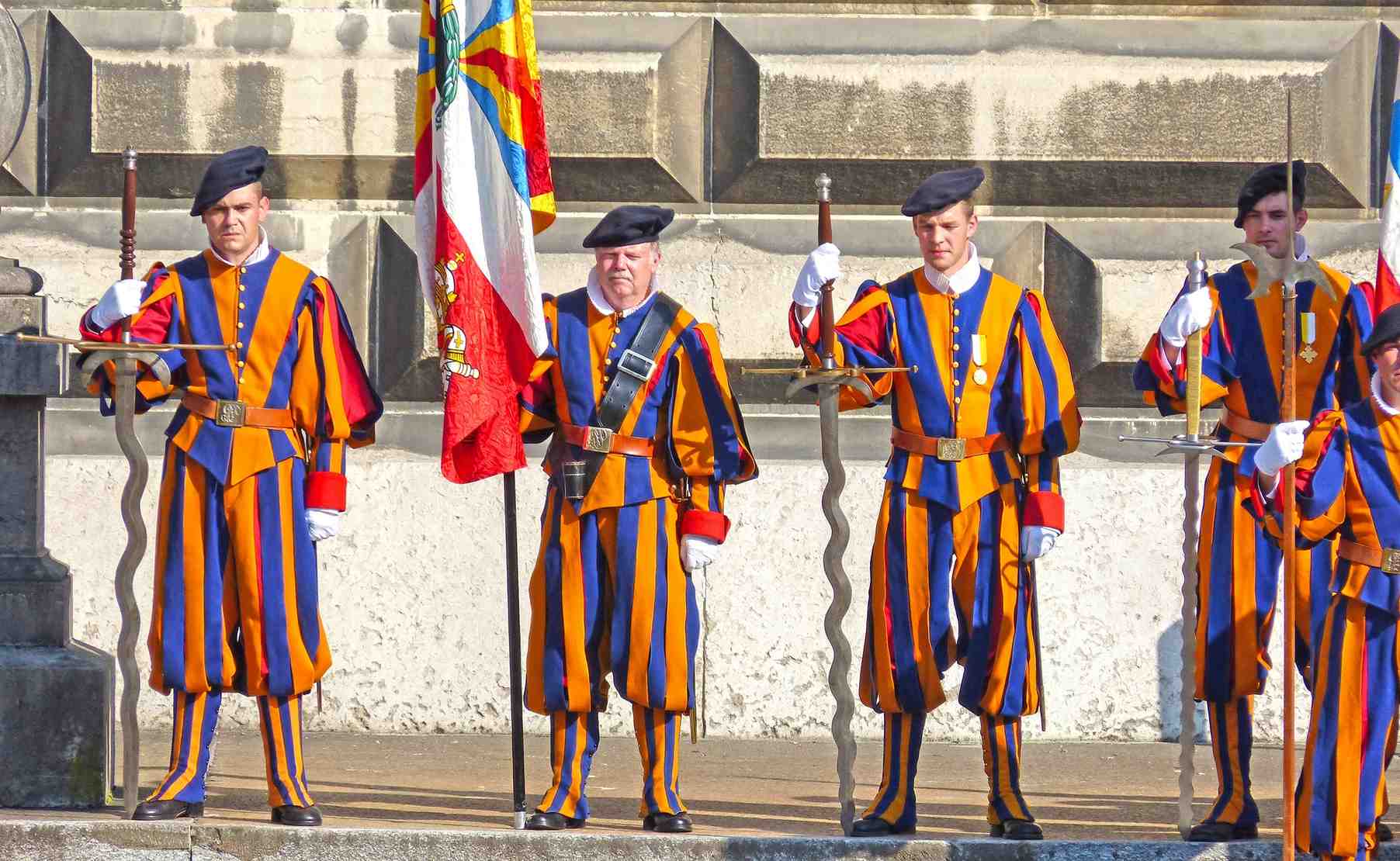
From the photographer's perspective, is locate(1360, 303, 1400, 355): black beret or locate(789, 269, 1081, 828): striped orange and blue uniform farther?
locate(789, 269, 1081, 828): striped orange and blue uniform

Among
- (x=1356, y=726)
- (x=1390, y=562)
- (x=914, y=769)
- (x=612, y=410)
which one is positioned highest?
(x=612, y=410)

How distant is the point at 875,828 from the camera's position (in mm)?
5832

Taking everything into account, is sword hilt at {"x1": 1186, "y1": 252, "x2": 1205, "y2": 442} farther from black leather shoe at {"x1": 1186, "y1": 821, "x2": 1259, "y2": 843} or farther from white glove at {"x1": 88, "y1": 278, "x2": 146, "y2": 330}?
white glove at {"x1": 88, "y1": 278, "x2": 146, "y2": 330}

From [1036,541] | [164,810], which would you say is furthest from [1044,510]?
[164,810]

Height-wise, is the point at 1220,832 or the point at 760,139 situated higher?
the point at 760,139

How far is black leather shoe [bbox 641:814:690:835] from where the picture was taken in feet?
19.2

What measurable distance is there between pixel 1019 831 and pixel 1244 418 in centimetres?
128

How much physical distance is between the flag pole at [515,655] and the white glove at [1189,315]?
179 cm

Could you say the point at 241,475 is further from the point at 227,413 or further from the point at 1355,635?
the point at 1355,635

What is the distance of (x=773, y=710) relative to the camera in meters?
7.71

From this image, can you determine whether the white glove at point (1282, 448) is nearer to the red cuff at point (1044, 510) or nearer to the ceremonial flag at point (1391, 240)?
the red cuff at point (1044, 510)

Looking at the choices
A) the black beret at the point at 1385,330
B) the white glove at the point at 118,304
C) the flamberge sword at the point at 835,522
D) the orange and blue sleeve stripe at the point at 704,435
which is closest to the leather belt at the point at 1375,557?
the black beret at the point at 1385,330

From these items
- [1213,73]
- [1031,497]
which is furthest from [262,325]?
[1213,73]

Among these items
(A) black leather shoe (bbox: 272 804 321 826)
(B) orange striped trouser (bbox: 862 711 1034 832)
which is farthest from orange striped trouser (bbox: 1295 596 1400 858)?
(A) black leather shoe (bbox: 272 804 321 826)
